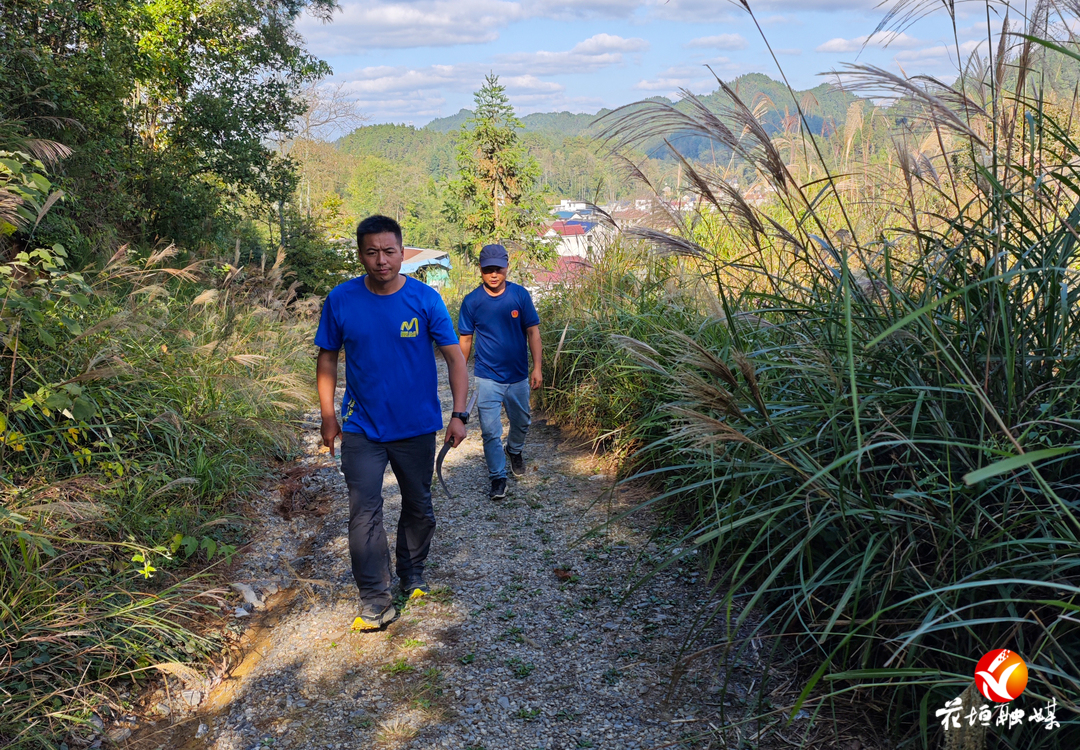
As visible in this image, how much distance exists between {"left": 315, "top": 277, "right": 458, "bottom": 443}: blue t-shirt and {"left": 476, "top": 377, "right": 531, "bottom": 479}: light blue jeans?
1897 mm

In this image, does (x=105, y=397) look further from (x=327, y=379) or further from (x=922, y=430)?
(x=922, y=430)

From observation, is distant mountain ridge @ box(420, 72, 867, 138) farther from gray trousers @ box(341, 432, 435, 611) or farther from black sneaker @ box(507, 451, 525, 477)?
black sneaker @ box(507, 451, 525, 477)

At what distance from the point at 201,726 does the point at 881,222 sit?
4.72 meters

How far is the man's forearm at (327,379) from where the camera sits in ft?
13.0

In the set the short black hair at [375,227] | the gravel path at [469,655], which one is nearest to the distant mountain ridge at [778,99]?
the short black hair at [375,227]

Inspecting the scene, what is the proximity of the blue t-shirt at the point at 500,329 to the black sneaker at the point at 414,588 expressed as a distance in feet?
7.14

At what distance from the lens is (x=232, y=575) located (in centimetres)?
459

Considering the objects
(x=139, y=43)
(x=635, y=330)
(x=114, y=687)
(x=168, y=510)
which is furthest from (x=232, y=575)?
(x=139, y=43)

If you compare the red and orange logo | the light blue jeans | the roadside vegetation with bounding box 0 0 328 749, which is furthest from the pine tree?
the red and orange logo

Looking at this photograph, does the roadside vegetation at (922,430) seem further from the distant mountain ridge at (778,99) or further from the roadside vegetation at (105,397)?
the roadside vegetation at (105,397)

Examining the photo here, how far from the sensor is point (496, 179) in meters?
19.7

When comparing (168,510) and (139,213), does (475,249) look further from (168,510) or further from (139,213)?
(168,510)

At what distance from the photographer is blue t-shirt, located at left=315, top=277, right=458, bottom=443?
3.88 m

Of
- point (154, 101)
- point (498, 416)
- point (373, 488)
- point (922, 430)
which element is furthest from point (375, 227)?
point (154, 101)
